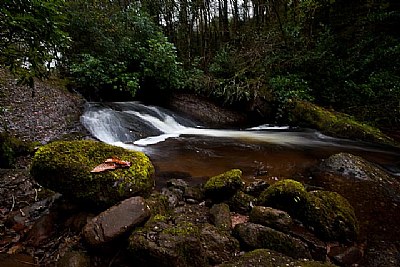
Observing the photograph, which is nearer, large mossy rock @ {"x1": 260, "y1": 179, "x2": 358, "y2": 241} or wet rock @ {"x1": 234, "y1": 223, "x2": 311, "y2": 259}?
wet rock @ {"x1": 234, "y1": 223, "x2": 311, "y2": 259}

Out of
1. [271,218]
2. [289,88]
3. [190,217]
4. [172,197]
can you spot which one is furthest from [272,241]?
[289,88]

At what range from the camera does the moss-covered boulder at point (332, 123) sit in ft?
26.1

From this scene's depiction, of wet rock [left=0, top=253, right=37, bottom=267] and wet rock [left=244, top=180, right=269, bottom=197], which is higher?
wet rock [left=244, top=180, right=269, bottom=197]

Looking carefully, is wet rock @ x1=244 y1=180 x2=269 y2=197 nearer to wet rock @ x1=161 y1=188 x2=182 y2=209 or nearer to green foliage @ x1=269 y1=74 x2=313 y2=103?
wet rock @ x1=161 y1=188 x2=182 y2=209

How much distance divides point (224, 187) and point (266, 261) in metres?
1.44

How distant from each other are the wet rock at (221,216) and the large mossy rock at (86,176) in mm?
859

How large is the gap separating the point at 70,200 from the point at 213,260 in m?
1.85

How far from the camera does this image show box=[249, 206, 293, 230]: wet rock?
3256 mm

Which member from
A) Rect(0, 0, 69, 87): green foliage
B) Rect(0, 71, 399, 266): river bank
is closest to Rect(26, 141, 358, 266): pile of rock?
Rect(0, 71, 399, 266): river bank

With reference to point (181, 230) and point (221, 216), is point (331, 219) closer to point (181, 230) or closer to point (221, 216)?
point (221, 216)

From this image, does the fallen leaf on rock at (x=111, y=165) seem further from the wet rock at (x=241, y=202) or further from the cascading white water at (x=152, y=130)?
the cascading white water at (x=152, y=130)

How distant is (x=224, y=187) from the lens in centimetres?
397

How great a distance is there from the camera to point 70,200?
3.45 meters

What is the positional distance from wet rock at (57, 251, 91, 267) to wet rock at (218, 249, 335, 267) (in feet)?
4.16
